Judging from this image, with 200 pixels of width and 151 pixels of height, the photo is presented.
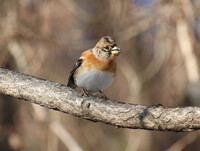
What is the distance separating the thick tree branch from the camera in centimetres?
255

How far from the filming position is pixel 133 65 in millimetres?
6539

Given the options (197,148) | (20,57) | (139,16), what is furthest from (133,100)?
(197,148)

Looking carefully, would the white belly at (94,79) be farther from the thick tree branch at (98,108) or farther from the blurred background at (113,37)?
the blurred background at (113,37)

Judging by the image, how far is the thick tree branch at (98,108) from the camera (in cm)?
255

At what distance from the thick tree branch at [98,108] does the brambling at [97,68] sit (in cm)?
62

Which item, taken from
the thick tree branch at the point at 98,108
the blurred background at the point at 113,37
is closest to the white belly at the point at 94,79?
the thick tree branch at the point at 98,108

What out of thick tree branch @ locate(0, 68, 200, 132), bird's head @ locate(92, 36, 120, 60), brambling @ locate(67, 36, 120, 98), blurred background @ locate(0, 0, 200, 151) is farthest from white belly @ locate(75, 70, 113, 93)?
blurred background @ locate(0, 0, 200, 151)

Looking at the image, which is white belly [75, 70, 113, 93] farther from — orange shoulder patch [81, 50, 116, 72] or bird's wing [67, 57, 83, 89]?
bird's wing [67, 57, 83, 89]

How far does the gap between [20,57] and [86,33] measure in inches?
66.0

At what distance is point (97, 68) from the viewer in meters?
3.74

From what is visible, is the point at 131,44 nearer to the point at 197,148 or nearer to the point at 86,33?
the point at 86,33

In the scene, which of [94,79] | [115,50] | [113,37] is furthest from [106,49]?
[113,37]

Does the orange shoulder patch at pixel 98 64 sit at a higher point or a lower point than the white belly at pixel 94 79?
higher

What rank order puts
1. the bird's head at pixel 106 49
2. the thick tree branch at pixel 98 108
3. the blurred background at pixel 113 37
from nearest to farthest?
the thick tree branch at pixel 98 108
the bird's head at pixel 106 49
the blurred background at pixel 113 37
